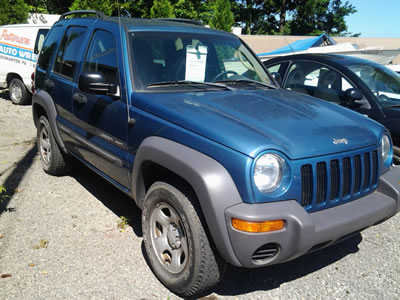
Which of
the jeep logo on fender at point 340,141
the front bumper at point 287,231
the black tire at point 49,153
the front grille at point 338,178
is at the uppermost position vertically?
the jeep logo on fender at point 340,141

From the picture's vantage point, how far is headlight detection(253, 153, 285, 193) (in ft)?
8.08

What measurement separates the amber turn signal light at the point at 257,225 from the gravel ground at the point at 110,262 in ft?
2.81

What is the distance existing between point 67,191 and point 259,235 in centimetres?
318

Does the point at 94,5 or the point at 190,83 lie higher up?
the point at 94,5

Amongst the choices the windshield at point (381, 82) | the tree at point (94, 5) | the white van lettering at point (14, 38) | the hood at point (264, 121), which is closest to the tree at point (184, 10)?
the tree at point (94, 5)

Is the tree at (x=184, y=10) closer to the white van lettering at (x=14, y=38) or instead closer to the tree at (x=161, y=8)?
the tree at (x=161, y=8)

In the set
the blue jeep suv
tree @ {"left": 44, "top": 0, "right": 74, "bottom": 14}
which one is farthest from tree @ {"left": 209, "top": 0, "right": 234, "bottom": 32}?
the blue jeep suv

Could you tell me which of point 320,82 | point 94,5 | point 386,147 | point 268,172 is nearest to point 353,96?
point 320,82

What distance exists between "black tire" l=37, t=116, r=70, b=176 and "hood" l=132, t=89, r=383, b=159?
87.9 inches

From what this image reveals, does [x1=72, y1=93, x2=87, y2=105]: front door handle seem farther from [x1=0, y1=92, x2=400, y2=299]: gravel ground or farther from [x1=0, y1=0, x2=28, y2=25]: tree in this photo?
[x1=0, y1=0, x2=28, y2=25]: tree

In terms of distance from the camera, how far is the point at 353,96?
5.18m

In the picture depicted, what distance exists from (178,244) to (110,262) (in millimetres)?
800

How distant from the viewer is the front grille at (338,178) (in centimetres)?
260

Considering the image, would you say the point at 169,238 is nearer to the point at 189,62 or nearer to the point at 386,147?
the point at 189,62
